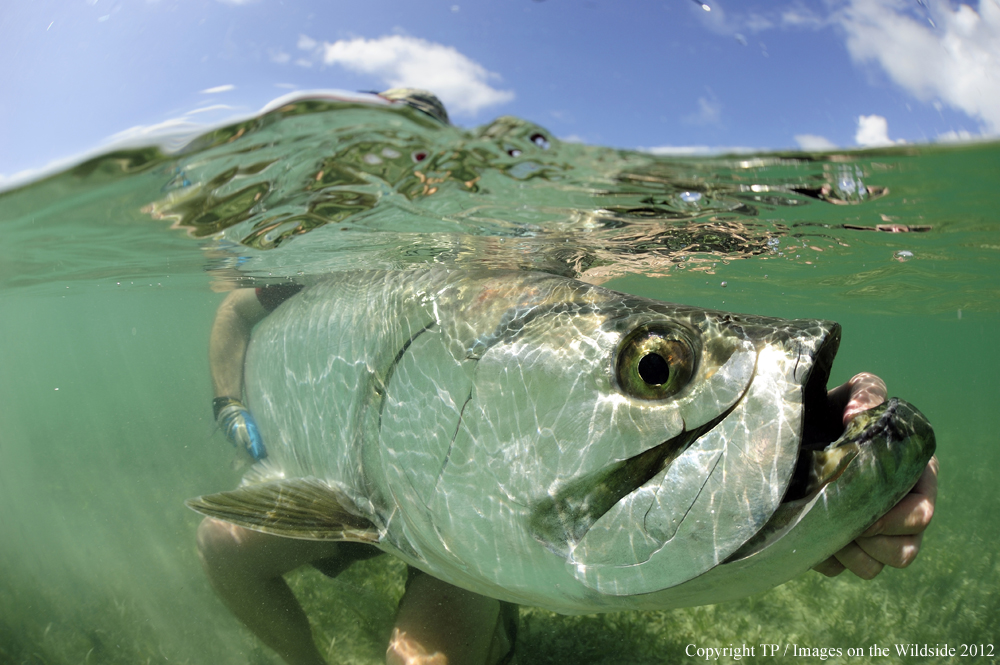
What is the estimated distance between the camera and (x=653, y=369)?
A: 1.77m

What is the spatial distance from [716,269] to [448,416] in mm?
9850

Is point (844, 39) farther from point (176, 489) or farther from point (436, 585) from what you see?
point (176, 489)

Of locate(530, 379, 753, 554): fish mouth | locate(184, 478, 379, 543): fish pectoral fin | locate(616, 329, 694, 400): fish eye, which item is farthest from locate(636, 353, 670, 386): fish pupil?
locate(184, 478, 379, 543): fish pectoral fin

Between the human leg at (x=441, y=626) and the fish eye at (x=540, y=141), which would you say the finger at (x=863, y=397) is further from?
the human leg at (x=441, y=626)

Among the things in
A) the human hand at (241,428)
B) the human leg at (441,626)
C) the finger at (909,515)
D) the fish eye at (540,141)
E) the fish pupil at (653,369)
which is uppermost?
the fish eye at (540,141)

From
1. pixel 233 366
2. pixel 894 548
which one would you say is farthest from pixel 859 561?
pixel 233 366

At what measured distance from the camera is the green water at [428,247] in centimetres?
436

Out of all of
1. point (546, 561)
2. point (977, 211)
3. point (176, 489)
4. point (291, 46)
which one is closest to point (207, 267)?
point (176, 489)

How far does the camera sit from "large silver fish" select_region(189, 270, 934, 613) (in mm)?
1477

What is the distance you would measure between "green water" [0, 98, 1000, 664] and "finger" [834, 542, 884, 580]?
301 cm

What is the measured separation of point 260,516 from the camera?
2.35m

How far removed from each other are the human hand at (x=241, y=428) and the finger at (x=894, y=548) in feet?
13.9

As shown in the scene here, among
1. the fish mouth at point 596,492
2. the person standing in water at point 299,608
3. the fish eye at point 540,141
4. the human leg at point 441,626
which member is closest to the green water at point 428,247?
the fish eye at point 540,141

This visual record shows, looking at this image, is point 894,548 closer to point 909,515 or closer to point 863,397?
point 909,515
